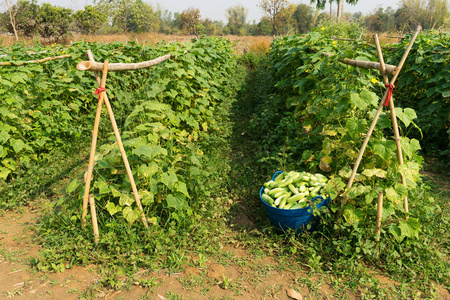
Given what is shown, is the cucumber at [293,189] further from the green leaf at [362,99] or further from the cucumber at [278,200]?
the green leaf at [362,99]

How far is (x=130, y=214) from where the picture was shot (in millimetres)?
2756

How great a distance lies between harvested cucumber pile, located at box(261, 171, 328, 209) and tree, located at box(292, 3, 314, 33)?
5026cm

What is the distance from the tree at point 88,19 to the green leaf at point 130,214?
97.0 ft

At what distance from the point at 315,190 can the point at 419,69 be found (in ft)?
13.2

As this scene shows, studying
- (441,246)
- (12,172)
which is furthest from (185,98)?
(441,246)

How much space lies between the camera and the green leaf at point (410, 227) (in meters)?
2.51

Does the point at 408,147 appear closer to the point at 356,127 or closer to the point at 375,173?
the point at 375,173

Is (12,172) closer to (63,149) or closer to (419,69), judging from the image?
(63,149)

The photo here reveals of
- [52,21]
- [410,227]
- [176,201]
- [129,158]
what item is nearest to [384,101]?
[410,227]

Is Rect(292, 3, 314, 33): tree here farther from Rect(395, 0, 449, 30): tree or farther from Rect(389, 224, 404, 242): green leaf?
Rect(389, 224, 404, 242): green leaf

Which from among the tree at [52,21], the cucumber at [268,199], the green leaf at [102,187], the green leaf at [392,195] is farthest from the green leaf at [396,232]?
the tree at [52,21]

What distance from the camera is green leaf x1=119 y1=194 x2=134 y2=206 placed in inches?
109

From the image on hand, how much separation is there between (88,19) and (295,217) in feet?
104

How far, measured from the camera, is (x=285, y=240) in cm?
303
